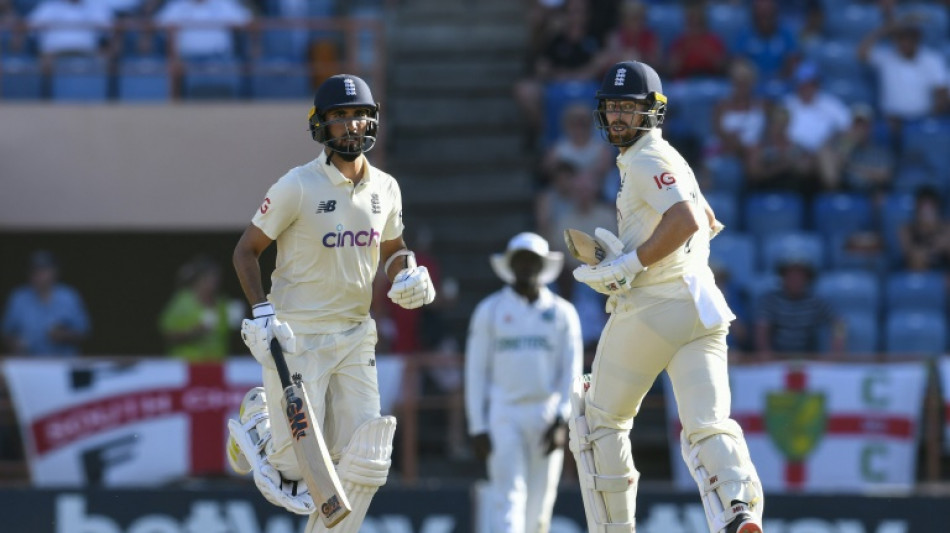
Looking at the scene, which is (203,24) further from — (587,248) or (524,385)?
(587,248)

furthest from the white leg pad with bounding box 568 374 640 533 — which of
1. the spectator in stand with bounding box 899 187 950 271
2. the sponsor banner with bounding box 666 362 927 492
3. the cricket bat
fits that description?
the spectator in stand with bounding box 899 187 950 271

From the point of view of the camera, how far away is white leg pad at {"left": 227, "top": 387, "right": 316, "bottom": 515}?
736 cm

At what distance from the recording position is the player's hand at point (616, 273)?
7207 millimetres

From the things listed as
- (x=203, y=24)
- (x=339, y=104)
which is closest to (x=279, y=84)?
(x=203, y=24)

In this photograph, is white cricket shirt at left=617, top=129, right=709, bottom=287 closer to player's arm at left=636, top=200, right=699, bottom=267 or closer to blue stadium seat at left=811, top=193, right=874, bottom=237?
player's arm at left=636, top=200, right=699, bottom=267

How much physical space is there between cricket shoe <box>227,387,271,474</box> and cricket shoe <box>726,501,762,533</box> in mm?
1946

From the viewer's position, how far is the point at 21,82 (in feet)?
46.9

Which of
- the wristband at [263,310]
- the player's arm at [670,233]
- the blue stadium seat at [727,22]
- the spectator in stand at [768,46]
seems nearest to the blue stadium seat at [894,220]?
the spectator in stand at [768,46]

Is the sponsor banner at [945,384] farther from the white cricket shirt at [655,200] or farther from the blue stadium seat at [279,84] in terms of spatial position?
the blue stadium seat at [279,84]

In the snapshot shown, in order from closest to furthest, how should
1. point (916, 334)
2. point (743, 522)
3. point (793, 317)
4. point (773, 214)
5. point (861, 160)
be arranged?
point (743, 522) → point (793, 317) → point (916, 334) → point (773, 214) → point (861, 160)

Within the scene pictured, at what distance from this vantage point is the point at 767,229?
540 inches

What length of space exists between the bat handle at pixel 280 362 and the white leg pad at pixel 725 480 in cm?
168

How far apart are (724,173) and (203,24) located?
167 inches

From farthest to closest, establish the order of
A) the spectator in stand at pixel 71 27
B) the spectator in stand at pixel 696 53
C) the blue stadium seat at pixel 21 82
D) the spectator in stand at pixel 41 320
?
the spectator in stand at pixel 696 53 → the blue stadium seat at pixel 21 82 → the spectator in stand at pixel 71 27 → the spectator in stand at pixel 41 320
